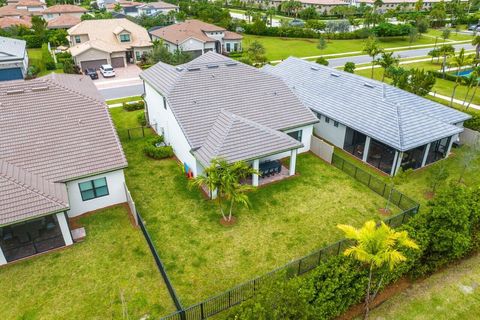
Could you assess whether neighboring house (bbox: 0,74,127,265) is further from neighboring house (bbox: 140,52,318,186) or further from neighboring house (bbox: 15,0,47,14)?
neighboring house (bbox: 15,0,47,14)

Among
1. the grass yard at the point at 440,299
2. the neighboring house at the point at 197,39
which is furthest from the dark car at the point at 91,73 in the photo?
the grass yard at the point at 440,299

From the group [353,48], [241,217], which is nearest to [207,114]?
A: [241,217]

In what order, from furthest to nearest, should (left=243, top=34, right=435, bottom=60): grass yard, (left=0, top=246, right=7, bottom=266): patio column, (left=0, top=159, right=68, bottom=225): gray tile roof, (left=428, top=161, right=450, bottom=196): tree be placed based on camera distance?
(left=243, top=34, right=435, bottom=60): grass yard → (left=428, top=161, right=450, bottom=196): tree → (left=0, top=246, right=7, bottom=266): patio column → (left=0, top=159, right=68, bottom=225): gray tile roof

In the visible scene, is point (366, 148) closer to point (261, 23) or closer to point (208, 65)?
point (208, 65)

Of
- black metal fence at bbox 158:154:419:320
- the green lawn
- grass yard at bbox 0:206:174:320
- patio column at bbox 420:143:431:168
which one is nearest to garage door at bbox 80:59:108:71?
the green lawn

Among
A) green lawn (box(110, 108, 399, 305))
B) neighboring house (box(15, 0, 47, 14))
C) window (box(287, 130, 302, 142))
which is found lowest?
green lawn (box(110, 108, 399, 305))

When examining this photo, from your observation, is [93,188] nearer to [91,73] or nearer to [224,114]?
[224,114]
